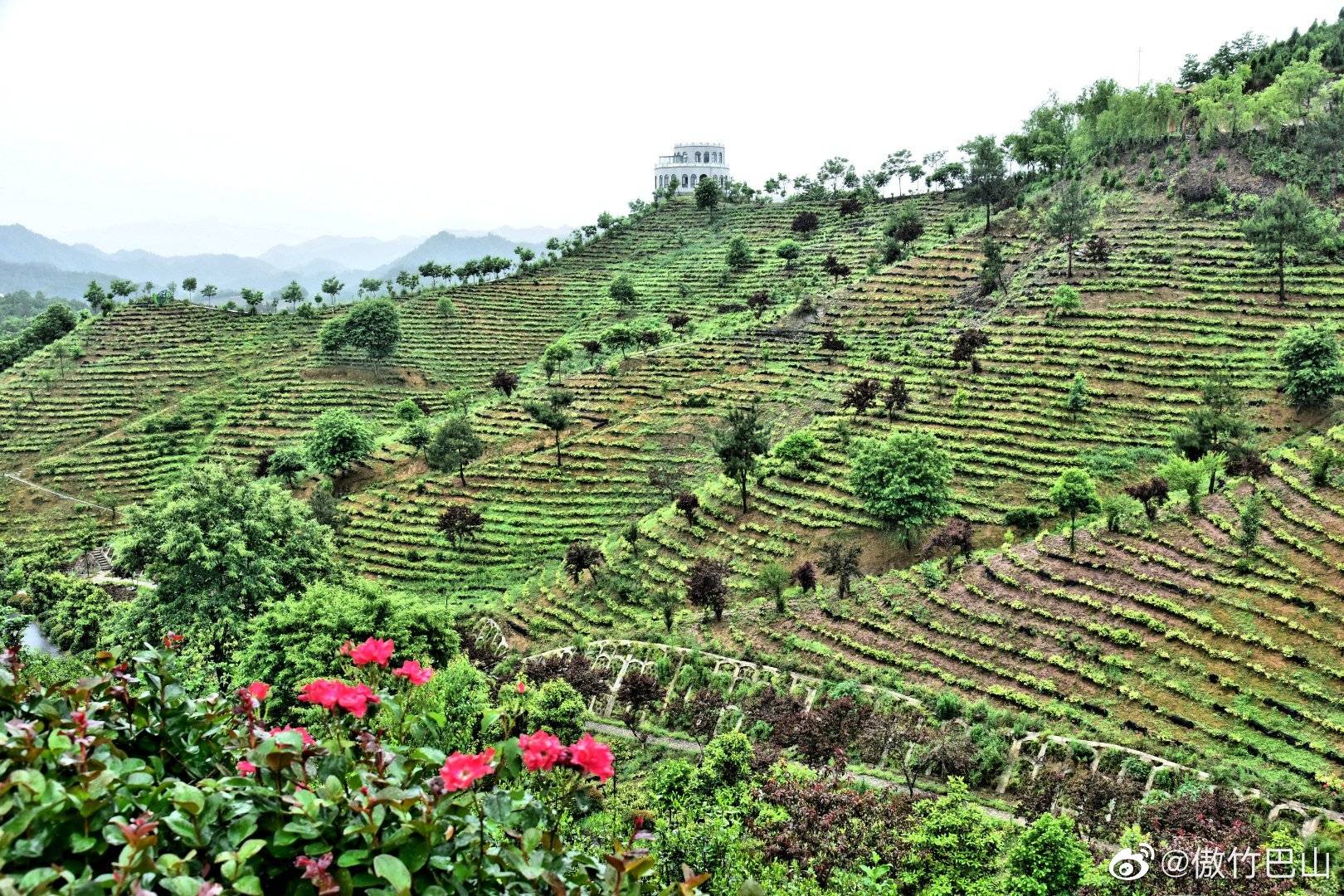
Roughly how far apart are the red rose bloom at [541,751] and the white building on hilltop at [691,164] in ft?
353

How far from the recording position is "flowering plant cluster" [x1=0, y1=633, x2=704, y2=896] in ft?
8.66

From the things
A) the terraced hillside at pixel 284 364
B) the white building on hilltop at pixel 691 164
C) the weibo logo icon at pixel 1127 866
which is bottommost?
the weibo logo icon at pixel 1127 866

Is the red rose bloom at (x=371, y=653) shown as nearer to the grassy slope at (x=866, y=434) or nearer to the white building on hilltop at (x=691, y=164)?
the grassy slope at (x=866, y=434)

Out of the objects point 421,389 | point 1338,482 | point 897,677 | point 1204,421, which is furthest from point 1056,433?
point 421,389

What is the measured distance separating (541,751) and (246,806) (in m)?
1.05

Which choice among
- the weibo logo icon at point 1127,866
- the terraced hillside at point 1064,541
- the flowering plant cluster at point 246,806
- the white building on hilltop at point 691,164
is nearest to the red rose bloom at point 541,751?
the flowering plant cluster at point 246,806

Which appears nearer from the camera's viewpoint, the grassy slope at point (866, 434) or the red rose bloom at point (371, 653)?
the red rose bloom at point (371, 653)

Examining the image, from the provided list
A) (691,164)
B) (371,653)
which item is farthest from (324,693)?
(691,164)

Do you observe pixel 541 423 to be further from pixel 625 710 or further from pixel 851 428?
pixel 625 710

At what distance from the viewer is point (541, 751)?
335 centimetres

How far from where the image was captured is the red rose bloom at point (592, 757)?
10.9 ft

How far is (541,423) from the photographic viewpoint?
43.7m

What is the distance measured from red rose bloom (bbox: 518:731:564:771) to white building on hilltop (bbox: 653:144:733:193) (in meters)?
108

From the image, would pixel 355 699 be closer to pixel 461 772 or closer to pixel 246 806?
pixel 246 806
